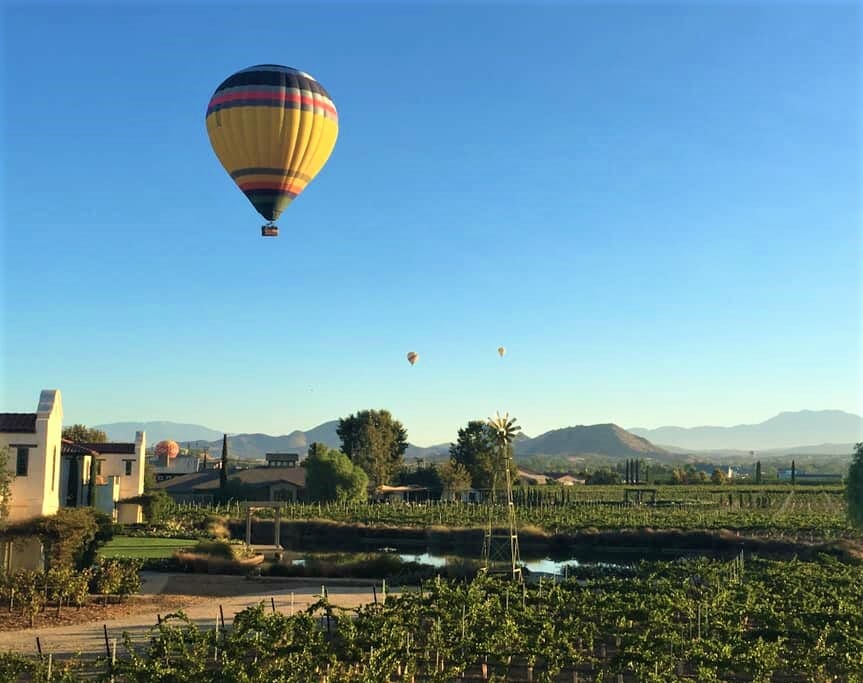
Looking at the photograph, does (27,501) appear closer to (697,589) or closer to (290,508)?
(697,589)

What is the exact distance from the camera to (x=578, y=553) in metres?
65.0

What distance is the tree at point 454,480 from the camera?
116625 millimetres

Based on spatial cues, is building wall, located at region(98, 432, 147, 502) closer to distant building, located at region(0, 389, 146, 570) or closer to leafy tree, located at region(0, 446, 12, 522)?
distant building, located at region(0, 389, 146, 570)

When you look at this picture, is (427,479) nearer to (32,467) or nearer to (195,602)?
(32,467)

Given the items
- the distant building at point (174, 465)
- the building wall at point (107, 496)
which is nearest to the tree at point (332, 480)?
the building wall at point (107, 496)

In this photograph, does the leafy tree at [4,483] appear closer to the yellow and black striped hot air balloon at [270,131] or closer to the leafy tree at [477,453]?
the yellow and black striped hot air balloon at [270,131]

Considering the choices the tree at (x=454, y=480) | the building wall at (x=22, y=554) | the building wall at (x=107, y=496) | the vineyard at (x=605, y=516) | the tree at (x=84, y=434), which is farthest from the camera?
the tree at (x=454, y=480)

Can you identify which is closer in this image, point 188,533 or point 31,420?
point 31,420

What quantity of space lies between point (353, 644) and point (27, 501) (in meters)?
19.5

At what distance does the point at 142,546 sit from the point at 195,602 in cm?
1880

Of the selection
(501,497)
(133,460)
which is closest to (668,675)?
(133,460)

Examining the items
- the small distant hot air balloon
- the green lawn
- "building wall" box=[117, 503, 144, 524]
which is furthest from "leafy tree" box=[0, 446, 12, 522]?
the small distant hot air balloon

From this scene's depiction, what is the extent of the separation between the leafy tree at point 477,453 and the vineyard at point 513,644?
87633 mm

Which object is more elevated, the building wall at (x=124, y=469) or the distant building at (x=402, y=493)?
the building wall at (x=124, y=469)
